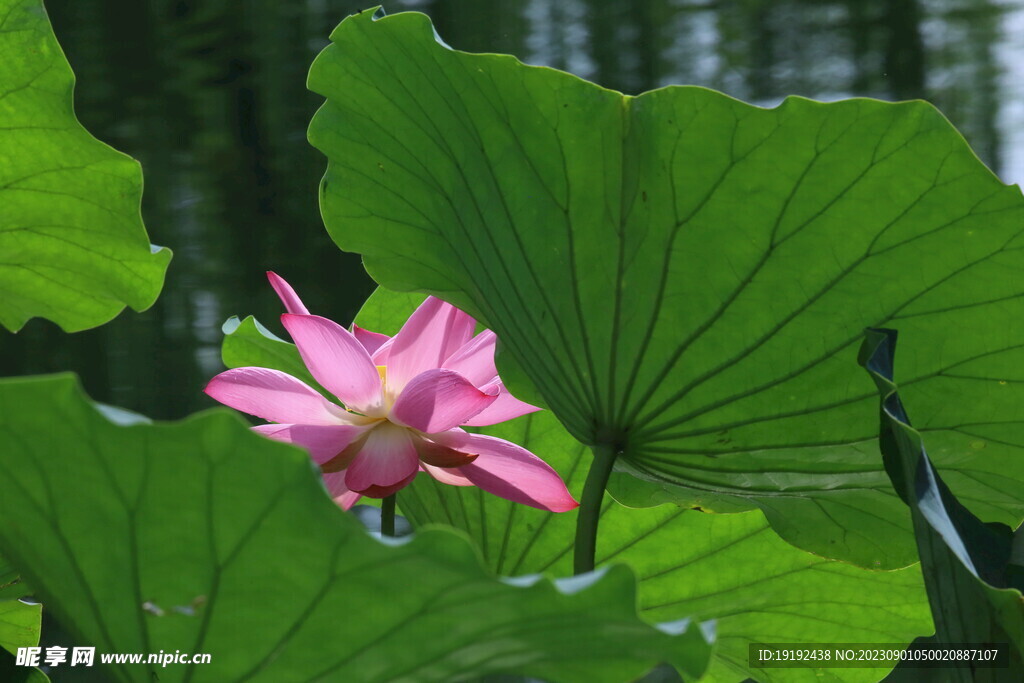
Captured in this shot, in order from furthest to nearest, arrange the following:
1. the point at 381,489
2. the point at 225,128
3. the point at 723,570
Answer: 1. the point at 225,128
2. the point at 723,570
3. the point at 381,489

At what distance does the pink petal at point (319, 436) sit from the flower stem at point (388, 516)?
27mm

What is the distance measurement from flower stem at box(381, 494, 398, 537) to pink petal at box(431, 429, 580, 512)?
1.1 inches

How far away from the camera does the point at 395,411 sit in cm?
31

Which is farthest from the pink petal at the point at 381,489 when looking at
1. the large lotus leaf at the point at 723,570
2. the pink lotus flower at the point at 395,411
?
the large lotus leaf at the point at 723,570

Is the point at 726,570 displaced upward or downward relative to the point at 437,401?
downward

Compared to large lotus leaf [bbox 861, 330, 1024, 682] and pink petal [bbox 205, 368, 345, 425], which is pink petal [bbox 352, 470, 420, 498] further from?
large lotus leaf [bbox 861, 330, 1024, 682]

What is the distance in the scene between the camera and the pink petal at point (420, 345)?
1.12 feet

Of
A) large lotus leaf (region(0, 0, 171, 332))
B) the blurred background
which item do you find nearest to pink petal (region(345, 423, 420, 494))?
large lotus leaf (region(0, 0, 171, 332))

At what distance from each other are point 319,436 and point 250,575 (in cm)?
12

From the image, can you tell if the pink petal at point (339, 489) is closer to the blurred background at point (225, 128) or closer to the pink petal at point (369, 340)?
the pink petal at point (369, 340)

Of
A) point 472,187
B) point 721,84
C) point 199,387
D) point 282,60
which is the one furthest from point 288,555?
point 721,84

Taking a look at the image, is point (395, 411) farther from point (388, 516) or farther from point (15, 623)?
point (15, 623)

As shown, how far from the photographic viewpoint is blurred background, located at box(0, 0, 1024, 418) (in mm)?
2084

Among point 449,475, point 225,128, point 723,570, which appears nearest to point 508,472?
point 449,475
